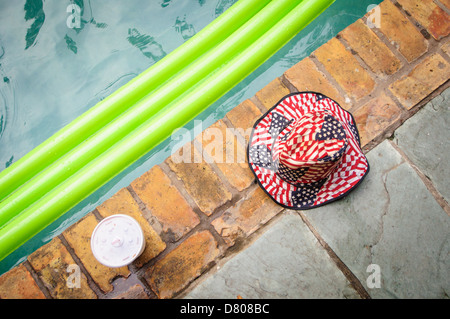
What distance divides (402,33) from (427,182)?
0.59 metres

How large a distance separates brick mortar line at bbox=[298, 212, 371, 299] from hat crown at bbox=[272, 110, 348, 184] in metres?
0.26

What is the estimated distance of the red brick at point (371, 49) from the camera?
43.1 inches

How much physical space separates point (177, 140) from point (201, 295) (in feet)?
2.25

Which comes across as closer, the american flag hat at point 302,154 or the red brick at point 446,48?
the american flag hat at point 302,154

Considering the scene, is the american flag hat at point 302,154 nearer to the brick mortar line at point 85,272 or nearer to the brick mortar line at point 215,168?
the brick mortar line at point 215,168

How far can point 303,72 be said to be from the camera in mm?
1104

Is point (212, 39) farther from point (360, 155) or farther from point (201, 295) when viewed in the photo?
point (201, 295)

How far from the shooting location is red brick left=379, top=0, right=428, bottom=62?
110 cm

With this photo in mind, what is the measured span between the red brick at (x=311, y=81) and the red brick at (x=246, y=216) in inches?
17.5
